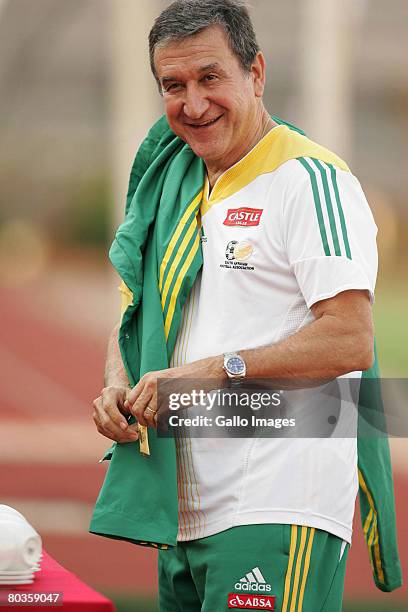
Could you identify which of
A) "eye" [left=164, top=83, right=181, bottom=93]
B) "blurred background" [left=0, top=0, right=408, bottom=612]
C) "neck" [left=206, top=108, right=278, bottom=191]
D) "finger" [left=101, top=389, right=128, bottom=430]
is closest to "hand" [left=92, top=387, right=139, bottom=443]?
"finger" [left=101, top=389, right=128, bottom=430]

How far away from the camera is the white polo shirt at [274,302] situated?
2.30 m

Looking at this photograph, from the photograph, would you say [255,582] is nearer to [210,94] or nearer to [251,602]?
[251,602]

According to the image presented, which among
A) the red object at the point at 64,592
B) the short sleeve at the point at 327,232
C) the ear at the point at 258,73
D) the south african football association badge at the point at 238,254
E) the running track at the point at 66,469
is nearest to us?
the red object at the point at 64,592

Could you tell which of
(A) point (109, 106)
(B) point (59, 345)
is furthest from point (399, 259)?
(B) point (59, 345)

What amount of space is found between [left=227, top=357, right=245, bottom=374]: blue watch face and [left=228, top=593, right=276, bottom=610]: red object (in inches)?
17.4

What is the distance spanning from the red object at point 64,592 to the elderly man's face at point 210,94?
2.99 feet

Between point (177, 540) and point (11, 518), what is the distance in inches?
15.0

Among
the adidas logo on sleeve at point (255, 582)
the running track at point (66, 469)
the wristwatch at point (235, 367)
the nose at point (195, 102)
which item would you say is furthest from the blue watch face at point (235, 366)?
the running track at point (66, 469)

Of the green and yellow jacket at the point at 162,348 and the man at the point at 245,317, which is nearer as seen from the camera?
the man at the point at 245,317

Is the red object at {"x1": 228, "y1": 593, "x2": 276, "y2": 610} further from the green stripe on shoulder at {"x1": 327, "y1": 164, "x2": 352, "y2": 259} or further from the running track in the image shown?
the running track

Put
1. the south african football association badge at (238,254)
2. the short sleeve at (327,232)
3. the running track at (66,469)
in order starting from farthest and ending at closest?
the running track at (66,469)
the south african football association badge at (238,254)
the short sleeve at (327,232)

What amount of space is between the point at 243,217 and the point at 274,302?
0.19m

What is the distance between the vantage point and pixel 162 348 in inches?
96.5

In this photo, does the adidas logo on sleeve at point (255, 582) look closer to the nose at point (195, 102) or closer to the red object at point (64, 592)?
the red object at point (64, 592)
